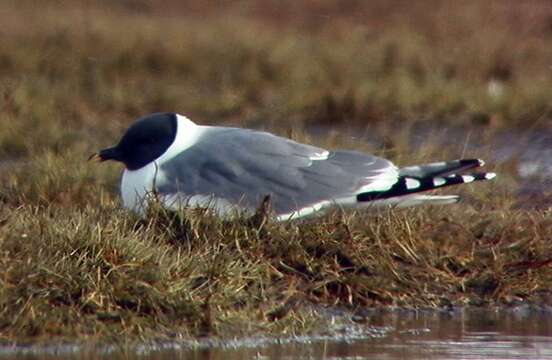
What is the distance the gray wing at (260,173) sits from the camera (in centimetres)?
663

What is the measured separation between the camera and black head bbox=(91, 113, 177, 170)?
6.95m

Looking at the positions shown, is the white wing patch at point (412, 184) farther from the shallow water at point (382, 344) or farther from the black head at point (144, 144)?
the black head at point (144, 144)

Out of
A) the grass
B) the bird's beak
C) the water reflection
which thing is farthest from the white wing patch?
the bird's beak

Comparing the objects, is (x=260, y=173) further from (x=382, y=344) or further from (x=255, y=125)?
(x=255, y=125)

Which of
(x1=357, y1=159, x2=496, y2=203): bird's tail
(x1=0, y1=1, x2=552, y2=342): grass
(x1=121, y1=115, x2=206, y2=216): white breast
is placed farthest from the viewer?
(x1=357, y1=159, x2=496, y2=203): bird's tail

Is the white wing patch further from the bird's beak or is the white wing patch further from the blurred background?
the bird's beak

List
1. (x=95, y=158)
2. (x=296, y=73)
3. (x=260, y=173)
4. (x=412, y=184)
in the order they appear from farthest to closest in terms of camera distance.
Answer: (x=296, y=73) → (x=95, y=158) → (x=412, y=184) → (x=260, y=173)

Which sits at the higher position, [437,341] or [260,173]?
[260,173]

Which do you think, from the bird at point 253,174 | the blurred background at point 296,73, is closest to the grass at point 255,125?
the blurred background at point 296,73

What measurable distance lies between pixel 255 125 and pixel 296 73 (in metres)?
1.38

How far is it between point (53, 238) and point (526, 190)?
9.67 ft

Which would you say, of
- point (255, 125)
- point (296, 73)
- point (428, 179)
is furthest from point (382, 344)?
point (296, 73)

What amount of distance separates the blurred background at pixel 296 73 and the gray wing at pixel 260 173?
3.34ft

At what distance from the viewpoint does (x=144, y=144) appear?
700cm
